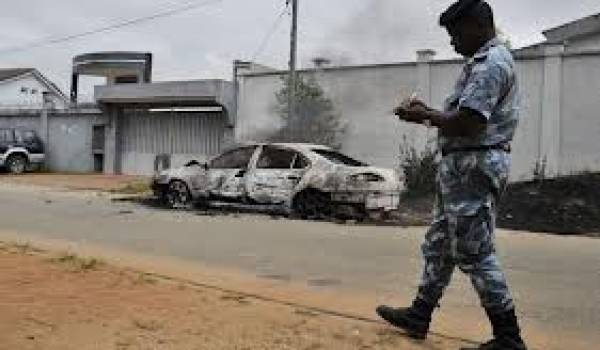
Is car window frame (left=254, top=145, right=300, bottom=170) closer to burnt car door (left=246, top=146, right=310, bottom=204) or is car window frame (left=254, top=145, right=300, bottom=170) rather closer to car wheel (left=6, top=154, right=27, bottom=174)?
burnt car door (left=246, top=146, right=310, bottom=204)

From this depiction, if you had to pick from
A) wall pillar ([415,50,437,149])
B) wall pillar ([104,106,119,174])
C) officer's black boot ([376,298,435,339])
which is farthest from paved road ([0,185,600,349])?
wall pillar ([104,106,119,174])

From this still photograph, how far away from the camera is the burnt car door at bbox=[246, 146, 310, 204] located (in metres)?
16.1

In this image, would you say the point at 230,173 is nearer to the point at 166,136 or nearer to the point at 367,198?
the point at 367,198

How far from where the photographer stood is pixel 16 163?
33062mm

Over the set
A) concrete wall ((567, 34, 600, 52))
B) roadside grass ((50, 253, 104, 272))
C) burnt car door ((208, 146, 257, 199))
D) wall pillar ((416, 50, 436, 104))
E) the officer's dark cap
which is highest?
concrete wall ((567, 34, 600, 52))

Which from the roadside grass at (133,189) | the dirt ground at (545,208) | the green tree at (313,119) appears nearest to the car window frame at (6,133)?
the roadside grass at (133,189)

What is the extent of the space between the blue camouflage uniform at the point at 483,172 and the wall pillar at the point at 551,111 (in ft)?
56.1

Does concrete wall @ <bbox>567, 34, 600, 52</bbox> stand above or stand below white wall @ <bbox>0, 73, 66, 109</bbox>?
below

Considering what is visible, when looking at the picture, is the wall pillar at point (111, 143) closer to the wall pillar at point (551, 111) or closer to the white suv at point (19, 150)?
the white suv at point (19, 150)

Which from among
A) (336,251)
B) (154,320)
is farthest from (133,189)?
(154,320)

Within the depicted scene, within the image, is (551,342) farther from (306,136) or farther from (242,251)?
(306,136)

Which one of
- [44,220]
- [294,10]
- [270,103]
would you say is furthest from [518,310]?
[270,103]

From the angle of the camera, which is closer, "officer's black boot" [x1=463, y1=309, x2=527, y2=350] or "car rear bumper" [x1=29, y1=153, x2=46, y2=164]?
"officer's black boot" [x1=463, y1=309, x2=527, y2=350]

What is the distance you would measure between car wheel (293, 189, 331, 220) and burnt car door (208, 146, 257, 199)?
3.80ft
